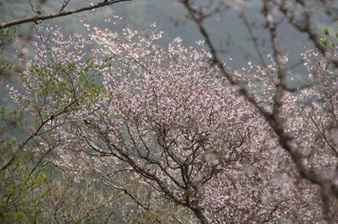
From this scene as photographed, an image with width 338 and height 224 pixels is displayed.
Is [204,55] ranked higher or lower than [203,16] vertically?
higher

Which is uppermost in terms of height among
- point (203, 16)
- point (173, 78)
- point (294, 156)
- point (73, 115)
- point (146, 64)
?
point (146, 64)

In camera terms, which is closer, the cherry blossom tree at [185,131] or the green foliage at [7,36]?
the green foliage at [7,36]

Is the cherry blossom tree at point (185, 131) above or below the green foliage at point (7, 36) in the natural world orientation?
above

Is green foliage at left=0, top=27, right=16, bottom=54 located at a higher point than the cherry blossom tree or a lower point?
lower

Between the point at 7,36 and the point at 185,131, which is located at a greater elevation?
the point at 185,131

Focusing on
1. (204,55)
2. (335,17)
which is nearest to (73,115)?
(204,55)

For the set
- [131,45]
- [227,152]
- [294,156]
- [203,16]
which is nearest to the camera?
[294,156]

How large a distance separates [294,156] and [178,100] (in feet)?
27.2

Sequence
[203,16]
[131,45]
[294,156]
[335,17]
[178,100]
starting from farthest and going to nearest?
1. [131,45]
2. [178,100]
3. [335,17]
4. [203,16]
5. [294,156]

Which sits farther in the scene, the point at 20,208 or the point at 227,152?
the point at 227,152

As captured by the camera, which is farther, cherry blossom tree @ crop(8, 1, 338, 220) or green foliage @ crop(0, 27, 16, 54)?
cherry blossom tree @ crop(8, 1, 338, 220)

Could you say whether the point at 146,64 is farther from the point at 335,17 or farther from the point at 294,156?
the point at 294,156

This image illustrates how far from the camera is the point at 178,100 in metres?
10.0

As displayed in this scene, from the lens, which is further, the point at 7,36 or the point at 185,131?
the point at 185,131
